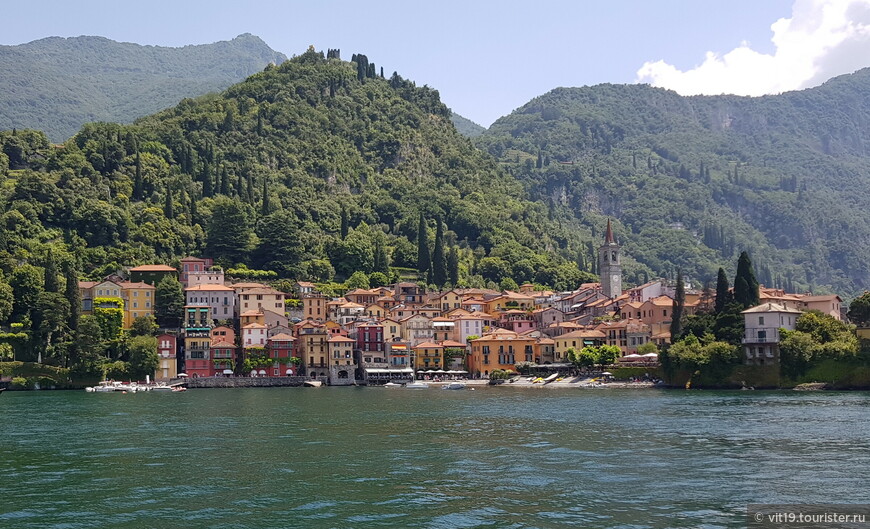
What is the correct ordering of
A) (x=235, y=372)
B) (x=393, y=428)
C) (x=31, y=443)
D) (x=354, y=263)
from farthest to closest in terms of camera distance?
(x=354, y=263)
(x=235, y=372)
(x=393, y=428)
(x=31, y=443)

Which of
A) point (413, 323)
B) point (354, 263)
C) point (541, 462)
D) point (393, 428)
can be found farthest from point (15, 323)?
point (541, 462)

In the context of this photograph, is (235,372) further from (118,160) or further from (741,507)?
(741,507)

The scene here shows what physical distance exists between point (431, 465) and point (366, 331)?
83689 millimetres

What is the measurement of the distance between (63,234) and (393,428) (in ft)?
301

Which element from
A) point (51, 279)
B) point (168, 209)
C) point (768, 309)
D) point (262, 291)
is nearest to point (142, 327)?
point (51, 279)

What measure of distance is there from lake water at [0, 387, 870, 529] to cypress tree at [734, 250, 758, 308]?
2739cm

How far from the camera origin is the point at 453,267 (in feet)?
525

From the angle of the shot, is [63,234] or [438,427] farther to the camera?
[63,234]

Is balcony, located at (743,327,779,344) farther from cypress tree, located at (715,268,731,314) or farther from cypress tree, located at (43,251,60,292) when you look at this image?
cypress tree, located at (43,251,60,292)

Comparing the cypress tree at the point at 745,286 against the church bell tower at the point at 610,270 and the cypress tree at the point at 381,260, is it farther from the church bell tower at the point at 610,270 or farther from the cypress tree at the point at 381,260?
the cypress tree at the point at 381,260

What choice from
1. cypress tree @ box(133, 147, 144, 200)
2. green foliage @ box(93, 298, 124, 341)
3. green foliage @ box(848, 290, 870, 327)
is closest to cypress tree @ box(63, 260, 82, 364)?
green foliage @ box(93, 298, 124, 341)

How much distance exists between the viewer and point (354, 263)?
15750 centimetres

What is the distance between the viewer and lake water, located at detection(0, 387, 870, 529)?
33.2 metres

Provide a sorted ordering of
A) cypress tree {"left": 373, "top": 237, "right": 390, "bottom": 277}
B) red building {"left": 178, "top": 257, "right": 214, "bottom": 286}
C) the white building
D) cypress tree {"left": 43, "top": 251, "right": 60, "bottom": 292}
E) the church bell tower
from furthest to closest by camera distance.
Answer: cypress tree {"left": 373, "top": 237, "right": 390, "bottom": 277} < the church bell tower < red building {"left": 178, "top": 257, "right": 214, "bottom": 286} < cypress tree {"left": 43, "top": 251, "right": 60, "bottom": 292} < the white building
